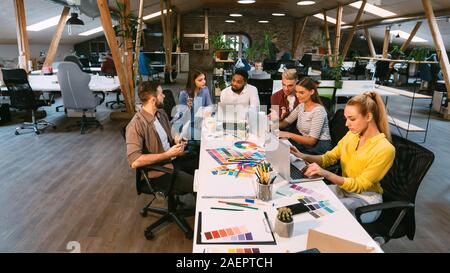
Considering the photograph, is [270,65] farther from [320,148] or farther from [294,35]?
[294,35]

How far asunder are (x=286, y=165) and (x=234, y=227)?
600mm

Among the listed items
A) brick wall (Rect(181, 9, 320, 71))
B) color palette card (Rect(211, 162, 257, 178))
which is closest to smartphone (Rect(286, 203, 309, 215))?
color palette card (Rect(211, 162, 257, 178))

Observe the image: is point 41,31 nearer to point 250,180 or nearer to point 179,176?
point 179,176

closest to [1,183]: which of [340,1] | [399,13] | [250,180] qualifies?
[250,180]

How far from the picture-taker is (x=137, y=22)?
6.43 meters

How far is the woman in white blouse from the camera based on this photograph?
9.46 ft

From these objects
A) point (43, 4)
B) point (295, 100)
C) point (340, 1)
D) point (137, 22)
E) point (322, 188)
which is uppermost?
point (340, 1)

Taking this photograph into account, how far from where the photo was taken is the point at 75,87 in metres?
5.41

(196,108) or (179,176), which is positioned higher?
(196,108)

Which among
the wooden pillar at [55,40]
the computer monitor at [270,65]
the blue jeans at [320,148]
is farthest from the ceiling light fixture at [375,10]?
the blue jeans at [320,148]

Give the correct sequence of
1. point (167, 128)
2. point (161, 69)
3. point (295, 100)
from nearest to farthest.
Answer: point (167, 128) < point (295, 100) < point (161, 69)

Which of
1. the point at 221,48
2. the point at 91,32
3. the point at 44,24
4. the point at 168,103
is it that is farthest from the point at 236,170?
→ the point at 91,32
